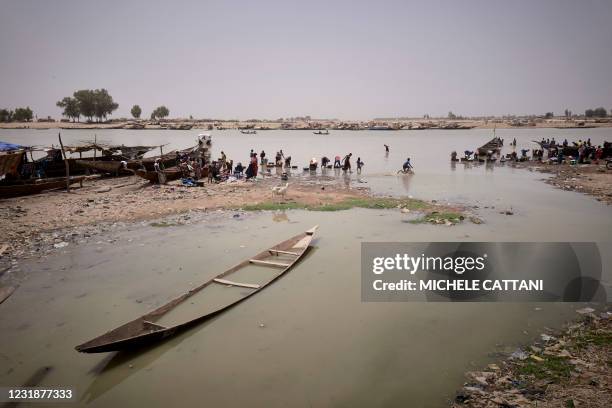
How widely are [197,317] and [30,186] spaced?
601 inches

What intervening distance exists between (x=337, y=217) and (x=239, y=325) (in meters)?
7.96

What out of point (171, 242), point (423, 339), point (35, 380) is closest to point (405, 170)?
point (171, 242)

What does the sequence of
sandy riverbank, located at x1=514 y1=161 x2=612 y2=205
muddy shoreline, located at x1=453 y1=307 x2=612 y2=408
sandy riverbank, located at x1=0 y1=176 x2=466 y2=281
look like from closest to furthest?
muddy shoreline, located at x1=453 y1=307 x2=612 y2=408
sandy riverbank, located at x1=0 y1=176 x2=466 y2=281
sandy riverbank, located at x1=514 y1=161 x2=612 y2=205

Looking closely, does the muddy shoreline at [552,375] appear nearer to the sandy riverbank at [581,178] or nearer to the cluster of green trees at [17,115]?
the sandy riverbank at [581,178]

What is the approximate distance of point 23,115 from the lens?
108m

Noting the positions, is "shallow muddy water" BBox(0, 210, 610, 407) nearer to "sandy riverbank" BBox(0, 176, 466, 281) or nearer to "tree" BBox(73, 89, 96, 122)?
"sandy riverbank" BBox(0, 176, 466, 281)

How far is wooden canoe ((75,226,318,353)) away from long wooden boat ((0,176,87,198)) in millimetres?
13856

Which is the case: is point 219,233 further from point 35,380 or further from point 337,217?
point 35,380

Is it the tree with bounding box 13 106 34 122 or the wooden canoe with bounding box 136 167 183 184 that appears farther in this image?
the tree with bounding box 13 106 34 122

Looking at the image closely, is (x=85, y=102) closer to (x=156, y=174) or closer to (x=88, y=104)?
(x=88, y=104)

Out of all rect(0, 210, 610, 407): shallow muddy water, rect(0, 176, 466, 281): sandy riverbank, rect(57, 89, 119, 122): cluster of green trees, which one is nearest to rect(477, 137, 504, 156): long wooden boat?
rect(0, 176, 466, 281): sandy riverbank

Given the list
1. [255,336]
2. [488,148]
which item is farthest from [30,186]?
[488,148]

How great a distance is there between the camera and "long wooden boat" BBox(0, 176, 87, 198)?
16688 millimetres

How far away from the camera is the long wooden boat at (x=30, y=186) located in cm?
1669
